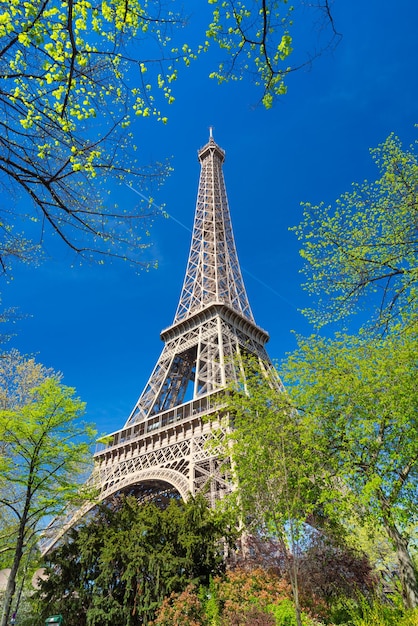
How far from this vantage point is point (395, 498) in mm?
11328

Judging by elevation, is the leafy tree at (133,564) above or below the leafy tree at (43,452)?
below

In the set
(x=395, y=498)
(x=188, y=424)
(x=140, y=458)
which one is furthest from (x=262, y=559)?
(x=140, y=458)

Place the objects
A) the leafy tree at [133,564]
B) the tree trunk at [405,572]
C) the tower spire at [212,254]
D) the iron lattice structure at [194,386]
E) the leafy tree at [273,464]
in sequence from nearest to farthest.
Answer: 1. the tree trunk at [405,572]
2. the leafy tree at [133,564]
3. the leafy tree at [273,464]
4. the iron lattice structure at [194,386]
5. the tower spire at [212,254]

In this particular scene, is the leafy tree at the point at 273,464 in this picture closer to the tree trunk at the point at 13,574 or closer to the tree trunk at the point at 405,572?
the tree trunk at the point at 405,572

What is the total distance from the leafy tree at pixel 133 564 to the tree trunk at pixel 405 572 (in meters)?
5.02

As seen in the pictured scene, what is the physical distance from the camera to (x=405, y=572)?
10359mm

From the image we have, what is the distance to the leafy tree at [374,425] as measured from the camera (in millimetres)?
11289

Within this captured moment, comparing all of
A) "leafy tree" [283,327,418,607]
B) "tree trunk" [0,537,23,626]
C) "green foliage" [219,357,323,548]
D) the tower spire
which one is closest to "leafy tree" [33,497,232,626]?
"tree trunk" [0,537,23,626]

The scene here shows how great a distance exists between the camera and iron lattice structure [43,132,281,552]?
74.8ft

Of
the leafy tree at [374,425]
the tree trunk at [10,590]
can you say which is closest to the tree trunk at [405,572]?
the leafy tree at [374,425]

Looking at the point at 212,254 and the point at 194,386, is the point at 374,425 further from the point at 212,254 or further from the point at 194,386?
the point at 212,254

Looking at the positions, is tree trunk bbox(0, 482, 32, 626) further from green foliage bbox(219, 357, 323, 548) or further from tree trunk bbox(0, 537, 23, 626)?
green foliage bbox(219, 357, 323, 548)

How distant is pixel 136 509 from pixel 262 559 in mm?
5369

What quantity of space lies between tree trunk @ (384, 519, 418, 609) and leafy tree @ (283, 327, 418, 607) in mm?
23
